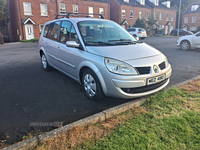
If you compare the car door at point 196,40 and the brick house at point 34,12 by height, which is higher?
the brick house at point 34,12

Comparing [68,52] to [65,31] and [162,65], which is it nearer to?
[65,31]

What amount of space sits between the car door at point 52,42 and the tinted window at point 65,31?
329 millimetres

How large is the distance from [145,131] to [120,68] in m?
1.22

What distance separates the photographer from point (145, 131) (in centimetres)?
264

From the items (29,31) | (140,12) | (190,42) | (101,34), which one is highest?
(140,12)

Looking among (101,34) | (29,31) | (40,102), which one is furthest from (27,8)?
(40,102)

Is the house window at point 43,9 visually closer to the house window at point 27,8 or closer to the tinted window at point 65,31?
the house window at point 27,8

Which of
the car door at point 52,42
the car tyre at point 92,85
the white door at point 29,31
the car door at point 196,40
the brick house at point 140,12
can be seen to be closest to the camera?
the car tyre at point 92,85

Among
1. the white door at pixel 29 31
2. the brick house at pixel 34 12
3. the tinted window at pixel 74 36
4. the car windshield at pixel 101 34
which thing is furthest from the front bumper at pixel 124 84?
the white door at pixel 29 31

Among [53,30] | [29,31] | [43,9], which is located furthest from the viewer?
[43,9]

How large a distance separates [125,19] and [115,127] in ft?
123

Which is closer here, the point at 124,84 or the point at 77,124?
the point at 77,124

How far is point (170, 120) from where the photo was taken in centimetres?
290

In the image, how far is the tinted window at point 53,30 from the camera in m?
5.19
